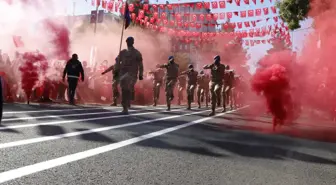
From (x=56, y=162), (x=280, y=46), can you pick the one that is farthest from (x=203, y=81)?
(x=56, y=162)

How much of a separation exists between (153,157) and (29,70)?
411 inches

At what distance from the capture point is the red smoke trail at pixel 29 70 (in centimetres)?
1405

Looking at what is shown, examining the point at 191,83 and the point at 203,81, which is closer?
the point at 191,83

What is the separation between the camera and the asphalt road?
383 cm

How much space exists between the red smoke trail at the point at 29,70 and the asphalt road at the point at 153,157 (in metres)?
6.94

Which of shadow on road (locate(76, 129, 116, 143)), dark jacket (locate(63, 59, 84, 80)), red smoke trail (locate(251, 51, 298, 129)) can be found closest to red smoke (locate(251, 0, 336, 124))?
red smoke trail (locate(251, 51, 298, 129))

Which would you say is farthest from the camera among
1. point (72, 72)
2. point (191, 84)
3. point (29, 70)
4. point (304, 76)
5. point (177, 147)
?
point (191, 84)

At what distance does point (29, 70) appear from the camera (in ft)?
46.3

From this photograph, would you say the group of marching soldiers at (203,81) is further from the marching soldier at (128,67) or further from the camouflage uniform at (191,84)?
the marching soldier at (128,67)

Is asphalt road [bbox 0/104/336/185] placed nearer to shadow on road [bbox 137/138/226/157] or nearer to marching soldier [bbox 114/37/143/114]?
shadow on road [bbox 137/138/226/157]

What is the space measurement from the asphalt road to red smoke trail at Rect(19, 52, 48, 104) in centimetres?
694

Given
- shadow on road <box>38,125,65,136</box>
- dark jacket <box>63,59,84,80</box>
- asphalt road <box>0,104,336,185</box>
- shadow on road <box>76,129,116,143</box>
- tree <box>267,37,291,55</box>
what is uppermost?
tree <box>267,37,291,55</box>

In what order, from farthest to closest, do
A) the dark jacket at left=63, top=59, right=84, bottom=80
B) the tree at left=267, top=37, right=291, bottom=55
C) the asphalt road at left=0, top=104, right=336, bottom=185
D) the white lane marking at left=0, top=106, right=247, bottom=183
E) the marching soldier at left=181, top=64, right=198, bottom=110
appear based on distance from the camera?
the marching soldier at left=181, top=64, right=198, bottom=110
the dark jacket at left=63, top=59, right=84, bottom=80
the tree at left=267, top=37, right=291, bottom=55
the asphalt road at left=0, top=104, right=336, bottom=185
the white lane marking at left=0, top=106, right=247, bottom=183

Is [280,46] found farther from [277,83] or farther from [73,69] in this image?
[277,83]
